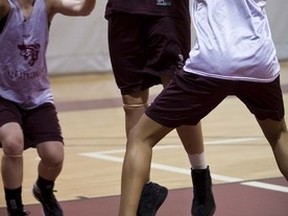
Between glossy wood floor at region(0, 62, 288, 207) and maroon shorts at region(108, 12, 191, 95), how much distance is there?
107 centimetres

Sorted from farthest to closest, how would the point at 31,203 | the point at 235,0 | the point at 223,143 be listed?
the point at 223,143
the point at 31,203
the point at 235,0

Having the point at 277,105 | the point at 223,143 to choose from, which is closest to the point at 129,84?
the point at 277,105

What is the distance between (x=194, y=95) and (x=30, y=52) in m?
1.03

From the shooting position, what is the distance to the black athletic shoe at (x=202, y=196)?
4.06 metres

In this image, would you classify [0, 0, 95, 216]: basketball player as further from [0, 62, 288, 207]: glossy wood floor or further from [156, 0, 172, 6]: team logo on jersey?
[0, 62, 288, 207]: glossy wood floor

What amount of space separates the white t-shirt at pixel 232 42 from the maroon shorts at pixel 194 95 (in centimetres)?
4

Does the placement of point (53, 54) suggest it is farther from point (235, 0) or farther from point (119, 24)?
point (235, 0)

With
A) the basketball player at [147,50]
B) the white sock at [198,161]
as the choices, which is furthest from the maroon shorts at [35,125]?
the white sock at [198,161]

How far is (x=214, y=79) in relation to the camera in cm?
333

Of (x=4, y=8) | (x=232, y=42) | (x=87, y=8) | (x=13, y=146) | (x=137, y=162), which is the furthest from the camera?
(x=87, y=8)

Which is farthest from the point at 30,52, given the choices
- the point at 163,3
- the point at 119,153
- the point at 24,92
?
the point at 119,153

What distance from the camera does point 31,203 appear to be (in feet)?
15.5

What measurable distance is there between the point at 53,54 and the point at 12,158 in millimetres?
7807

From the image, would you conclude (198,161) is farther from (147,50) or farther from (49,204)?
(49,204)
